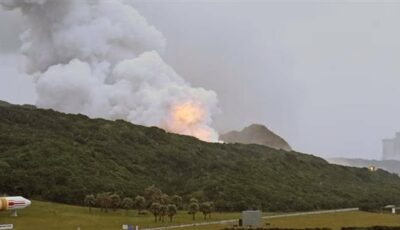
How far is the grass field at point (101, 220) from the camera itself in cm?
9184

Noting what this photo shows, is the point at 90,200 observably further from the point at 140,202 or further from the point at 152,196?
the point at 152,196

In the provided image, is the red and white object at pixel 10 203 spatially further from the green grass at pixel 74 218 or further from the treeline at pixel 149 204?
the treeline at pixel 149 204

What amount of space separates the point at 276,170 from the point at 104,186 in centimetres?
5536

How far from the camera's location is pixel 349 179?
613ft

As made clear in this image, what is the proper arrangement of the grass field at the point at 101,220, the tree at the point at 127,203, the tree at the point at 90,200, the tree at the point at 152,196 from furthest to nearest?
1. the tree at the point at 127,203
2. the tree at the point at 152,196
3. the tree at the point at 90,200
4. the grass field at the point at 101,220

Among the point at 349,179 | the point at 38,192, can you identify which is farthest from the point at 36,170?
the point at 349,179

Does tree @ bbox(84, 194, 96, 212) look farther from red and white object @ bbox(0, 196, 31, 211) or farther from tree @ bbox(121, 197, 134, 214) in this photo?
red and white object @ bbox(0, 196, 31, 211)

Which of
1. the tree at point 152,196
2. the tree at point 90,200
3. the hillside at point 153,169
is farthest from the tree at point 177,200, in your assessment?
the tree at point 90,200

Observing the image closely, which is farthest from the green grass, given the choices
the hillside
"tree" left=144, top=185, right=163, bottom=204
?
the hillside

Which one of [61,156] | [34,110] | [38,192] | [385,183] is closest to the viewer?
[38,192]

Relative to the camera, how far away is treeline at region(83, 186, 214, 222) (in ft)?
345

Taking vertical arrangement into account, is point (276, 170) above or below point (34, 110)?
below

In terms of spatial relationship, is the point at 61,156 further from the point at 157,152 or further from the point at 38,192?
the point at 157,152

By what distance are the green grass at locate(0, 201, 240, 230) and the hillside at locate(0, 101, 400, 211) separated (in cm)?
1096
